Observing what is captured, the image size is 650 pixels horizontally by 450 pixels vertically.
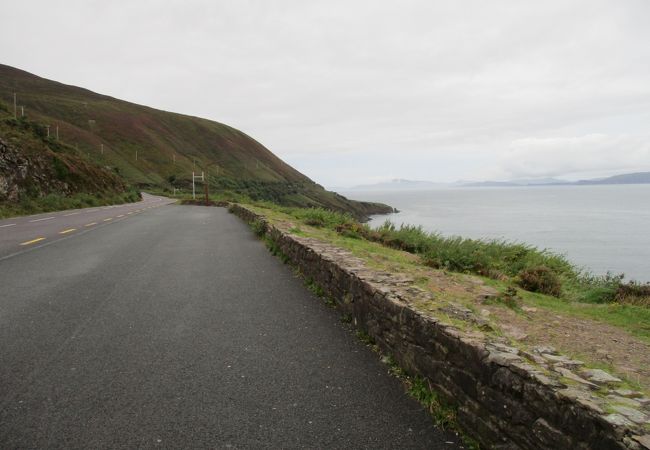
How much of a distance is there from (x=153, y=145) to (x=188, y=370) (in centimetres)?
10273

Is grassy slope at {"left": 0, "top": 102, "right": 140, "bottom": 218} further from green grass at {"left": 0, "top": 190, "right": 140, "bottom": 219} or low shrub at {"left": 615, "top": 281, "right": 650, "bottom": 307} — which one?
low shrub at {"left": 615, "top": 281, "right": 650, "bottom": 307}

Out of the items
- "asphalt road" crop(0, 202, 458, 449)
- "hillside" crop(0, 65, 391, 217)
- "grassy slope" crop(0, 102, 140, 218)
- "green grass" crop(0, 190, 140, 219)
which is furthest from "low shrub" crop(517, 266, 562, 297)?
"hillside" crop(0, 65, 391, 217)

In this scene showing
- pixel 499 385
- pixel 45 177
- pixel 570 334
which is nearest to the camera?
pixel 499 385

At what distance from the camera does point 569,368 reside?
299cm

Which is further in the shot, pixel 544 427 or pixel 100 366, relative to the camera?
pixel 100 366

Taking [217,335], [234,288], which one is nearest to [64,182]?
[234,288]

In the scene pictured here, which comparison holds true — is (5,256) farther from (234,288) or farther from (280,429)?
(280,429)

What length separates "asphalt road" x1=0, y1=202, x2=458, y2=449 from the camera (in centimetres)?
314

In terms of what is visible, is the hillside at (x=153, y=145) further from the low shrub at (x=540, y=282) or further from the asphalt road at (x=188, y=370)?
the low shrub at (x=540, y=282)

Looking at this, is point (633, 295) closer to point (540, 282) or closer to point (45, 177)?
point (540, 282)

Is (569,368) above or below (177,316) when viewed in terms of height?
above

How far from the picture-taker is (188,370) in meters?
4.14

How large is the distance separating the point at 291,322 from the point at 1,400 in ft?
9.92

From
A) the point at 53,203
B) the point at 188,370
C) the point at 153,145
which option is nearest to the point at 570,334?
the point at 188,370
